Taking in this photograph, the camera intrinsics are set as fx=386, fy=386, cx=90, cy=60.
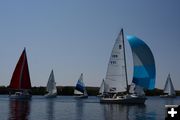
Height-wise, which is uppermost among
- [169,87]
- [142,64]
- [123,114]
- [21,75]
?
[142,64]

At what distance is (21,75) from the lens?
83188mm

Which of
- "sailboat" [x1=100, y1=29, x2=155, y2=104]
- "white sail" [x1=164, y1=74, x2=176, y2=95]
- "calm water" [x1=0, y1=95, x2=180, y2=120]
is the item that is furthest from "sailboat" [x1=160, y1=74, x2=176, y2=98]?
"calm water" [x1=0, y1=95, x2=180, y2=120]

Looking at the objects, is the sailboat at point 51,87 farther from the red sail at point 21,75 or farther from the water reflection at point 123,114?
the water reflection at point 123,114

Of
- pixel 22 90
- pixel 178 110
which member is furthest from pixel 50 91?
pixel 178 110

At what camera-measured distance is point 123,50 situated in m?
64.5

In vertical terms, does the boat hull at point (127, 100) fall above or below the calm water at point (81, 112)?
above

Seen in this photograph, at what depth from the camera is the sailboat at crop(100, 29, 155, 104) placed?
63.5m

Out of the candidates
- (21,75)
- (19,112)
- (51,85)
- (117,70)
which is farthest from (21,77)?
(19,112)

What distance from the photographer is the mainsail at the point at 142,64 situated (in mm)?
63281

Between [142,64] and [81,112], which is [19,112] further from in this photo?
[142,64]

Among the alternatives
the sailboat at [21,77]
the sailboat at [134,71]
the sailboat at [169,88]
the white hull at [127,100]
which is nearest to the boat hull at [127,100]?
the white hull at [127,100]

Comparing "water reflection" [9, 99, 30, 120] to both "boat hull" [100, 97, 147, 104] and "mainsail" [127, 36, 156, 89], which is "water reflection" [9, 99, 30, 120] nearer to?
"boat hull" [100, 97, 147, 104]

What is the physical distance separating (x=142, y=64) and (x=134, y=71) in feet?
6.39

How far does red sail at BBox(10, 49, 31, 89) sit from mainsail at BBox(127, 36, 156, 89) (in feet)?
91.6
